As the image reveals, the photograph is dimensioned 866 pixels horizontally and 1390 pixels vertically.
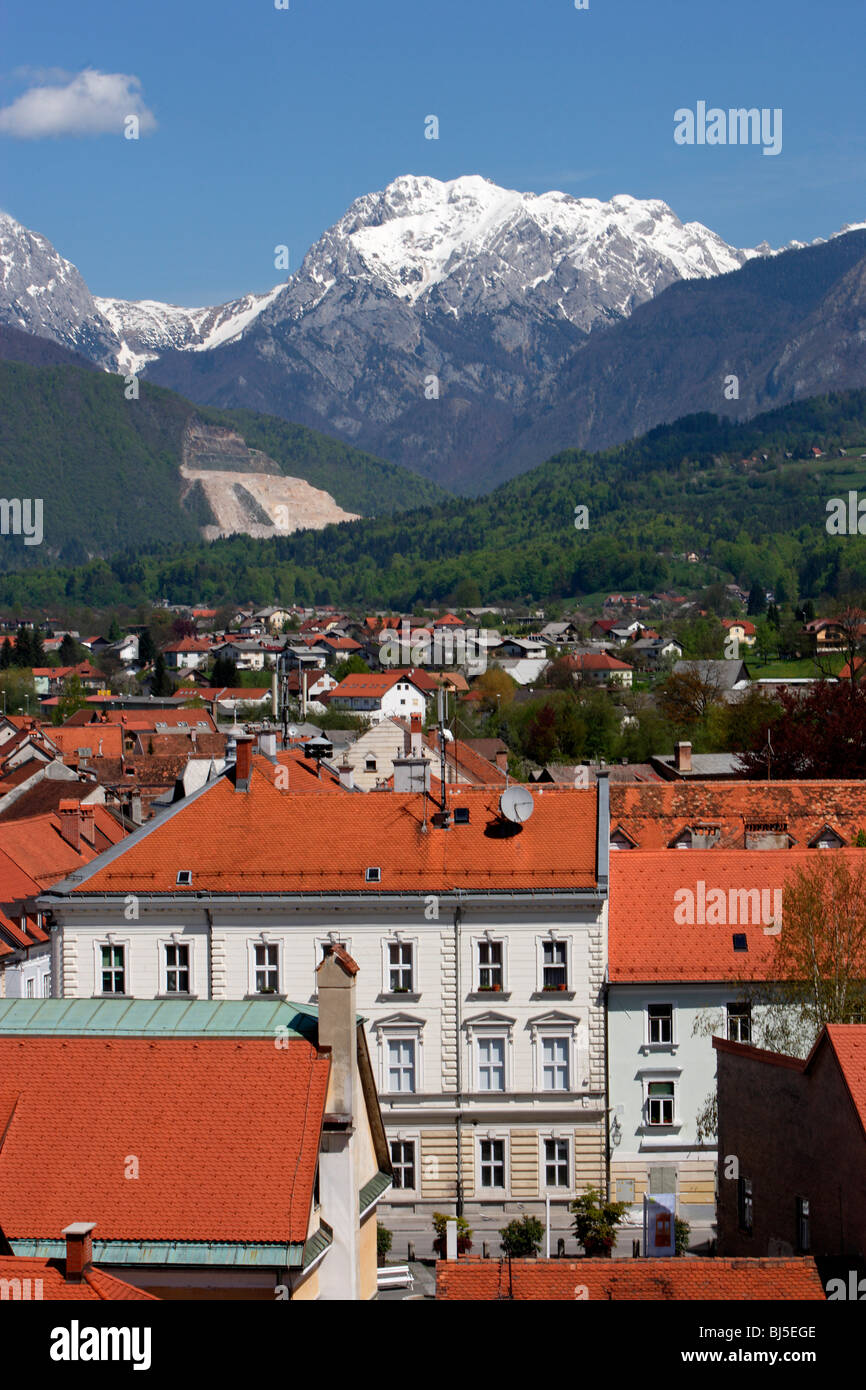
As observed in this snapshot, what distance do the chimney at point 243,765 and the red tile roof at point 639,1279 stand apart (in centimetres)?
2270

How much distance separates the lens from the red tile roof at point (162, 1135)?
14.6 m

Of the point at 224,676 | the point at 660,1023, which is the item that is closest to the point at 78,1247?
the point at 660,1023

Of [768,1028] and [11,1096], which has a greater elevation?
[11,1096]

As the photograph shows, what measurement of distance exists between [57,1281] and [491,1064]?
887 inches

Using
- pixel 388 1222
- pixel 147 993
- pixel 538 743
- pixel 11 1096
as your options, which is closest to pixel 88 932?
pixel 147 993

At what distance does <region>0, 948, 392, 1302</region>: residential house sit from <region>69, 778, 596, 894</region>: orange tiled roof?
15.9m

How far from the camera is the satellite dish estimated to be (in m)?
33.7

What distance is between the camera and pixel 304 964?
109ft

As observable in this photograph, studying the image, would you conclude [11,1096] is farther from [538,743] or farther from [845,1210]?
[538,743]

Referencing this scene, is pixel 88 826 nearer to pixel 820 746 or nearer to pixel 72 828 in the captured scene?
pixel 72 828

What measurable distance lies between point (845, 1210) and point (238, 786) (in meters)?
21.5

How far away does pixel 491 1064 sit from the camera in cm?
3253
